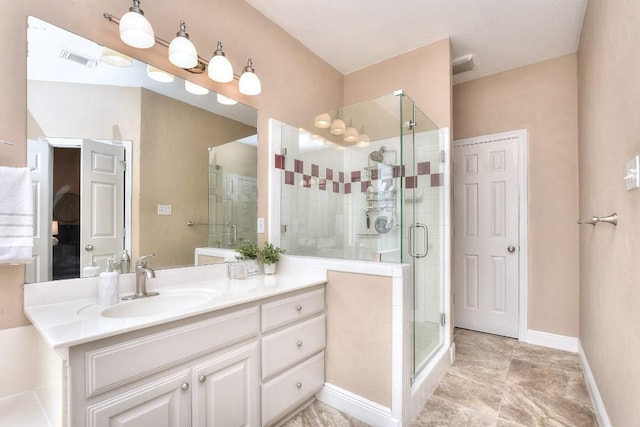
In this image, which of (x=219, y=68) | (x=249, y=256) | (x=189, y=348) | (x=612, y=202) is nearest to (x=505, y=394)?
(x=612, y=202)

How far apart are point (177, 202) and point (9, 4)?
103 centimetres

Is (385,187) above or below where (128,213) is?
above

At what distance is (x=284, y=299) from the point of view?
1.66 m

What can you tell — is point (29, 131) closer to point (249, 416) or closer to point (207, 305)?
point (207, 305)

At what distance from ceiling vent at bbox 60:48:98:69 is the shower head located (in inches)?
68.3

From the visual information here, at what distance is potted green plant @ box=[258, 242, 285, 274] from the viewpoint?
6.81 ft

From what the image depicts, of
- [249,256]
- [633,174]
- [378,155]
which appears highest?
[378,155]

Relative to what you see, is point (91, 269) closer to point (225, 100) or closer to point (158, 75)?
point (158, 75)

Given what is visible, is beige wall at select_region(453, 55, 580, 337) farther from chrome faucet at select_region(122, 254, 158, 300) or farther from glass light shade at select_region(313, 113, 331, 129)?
chrome faucet at select_region(122, 254, 158, 300)

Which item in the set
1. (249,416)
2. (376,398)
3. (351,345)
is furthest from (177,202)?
(376,398)

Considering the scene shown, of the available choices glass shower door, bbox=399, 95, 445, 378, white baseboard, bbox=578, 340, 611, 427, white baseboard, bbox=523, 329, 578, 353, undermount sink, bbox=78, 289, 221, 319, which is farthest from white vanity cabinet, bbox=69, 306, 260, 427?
white baseboard, bbox=523, 329, 578, 353

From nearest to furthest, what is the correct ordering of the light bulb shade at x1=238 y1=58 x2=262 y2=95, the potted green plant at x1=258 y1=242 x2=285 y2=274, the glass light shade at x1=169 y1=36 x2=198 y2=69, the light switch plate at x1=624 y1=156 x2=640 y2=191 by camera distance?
the light switch plate at x1=624 y1=156 x2=640 y2=191 → the glass light shade at x1=169 y1=36 x2=198 y2=69 → the light bulb shade at x1=238 y1=58 x2=262 y2=95 → the potted green plant at x1=258 y1=242 x2=285 y2=274

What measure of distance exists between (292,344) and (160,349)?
29.1 inches

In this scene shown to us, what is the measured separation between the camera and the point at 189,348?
1.23 m
